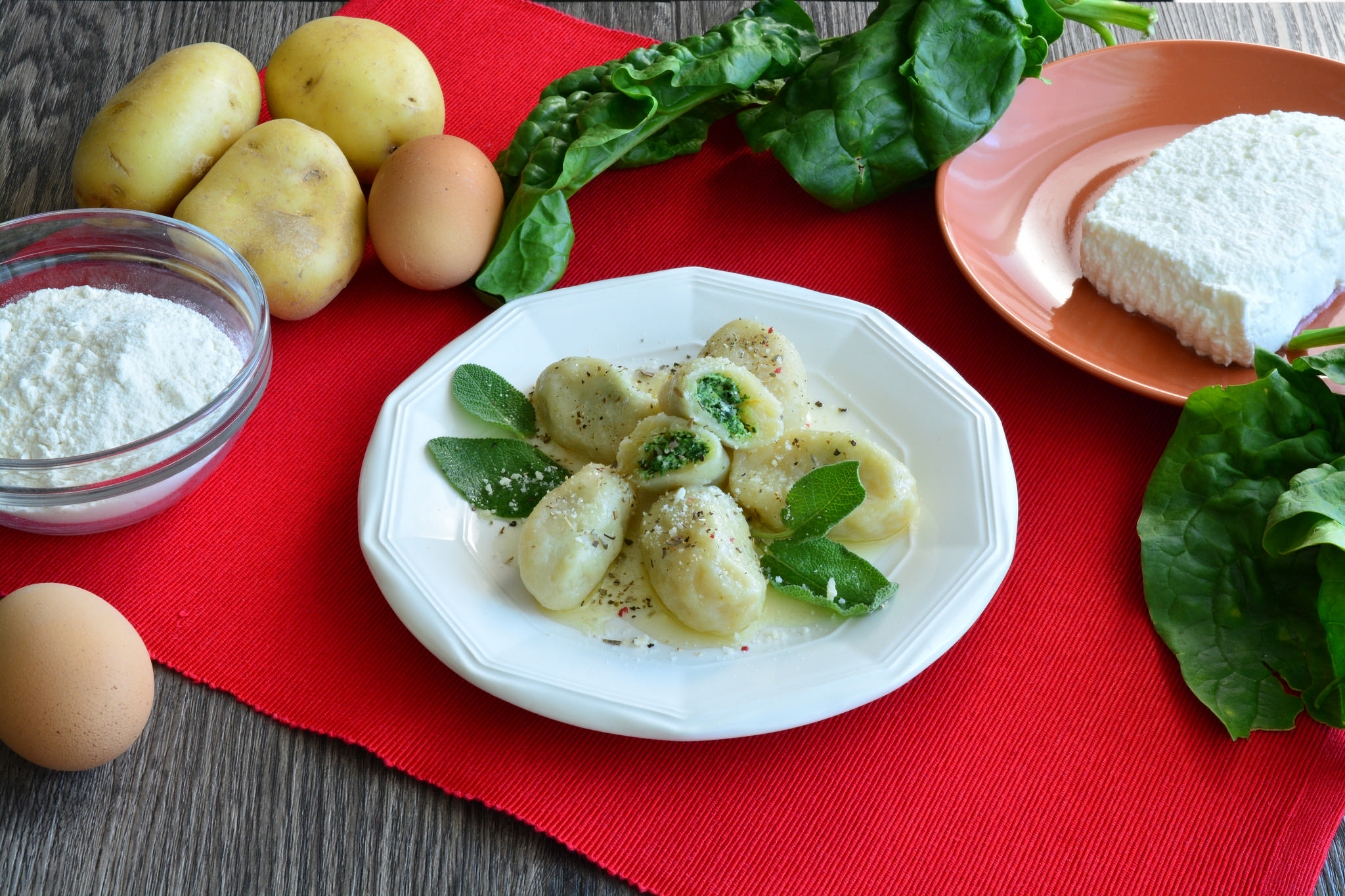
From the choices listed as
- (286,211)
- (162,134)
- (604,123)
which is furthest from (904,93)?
(162,134)

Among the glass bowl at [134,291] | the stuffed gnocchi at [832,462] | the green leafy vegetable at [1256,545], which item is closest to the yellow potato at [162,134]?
the glass bowl at [134,291]

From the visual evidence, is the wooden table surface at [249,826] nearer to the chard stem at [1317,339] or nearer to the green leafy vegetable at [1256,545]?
the green leafy vegetable at [1256,545]

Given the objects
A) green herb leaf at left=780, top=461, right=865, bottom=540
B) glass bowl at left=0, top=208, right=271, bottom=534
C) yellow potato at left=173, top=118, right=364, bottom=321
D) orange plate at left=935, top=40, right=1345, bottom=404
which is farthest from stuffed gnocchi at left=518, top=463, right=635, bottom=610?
orange plate at left=935, top=40, right=1345, bottom=404

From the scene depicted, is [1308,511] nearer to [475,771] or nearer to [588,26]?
[475,771]

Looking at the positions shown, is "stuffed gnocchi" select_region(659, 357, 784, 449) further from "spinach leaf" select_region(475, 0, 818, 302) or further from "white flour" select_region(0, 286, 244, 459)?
"white flour" select_region(0, 286, 244, 459)

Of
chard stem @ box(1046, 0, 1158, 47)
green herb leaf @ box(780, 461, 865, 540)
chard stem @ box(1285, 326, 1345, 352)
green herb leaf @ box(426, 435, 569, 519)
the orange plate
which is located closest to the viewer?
green herb leaf @ box(780, 461, 865, 540)

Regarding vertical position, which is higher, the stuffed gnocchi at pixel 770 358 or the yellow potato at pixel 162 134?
the yellow potato at pixel 162 134
